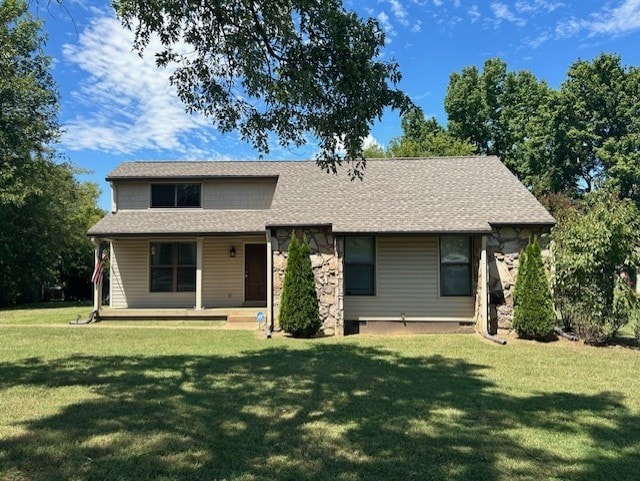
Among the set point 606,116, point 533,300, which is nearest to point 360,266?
point 533,300

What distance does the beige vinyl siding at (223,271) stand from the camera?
52.0 feet

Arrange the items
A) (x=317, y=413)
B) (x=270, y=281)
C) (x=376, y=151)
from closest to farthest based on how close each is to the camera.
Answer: (x=317, y=413) → (x=270, y=281) → (x=376, y=151)

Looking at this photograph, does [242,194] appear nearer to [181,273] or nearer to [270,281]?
[181,273]

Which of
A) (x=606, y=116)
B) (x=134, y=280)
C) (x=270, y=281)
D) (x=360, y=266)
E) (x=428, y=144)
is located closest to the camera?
(x=270, y=281)

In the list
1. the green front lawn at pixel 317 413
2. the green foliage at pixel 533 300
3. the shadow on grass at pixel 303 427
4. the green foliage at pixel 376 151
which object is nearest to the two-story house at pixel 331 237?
the green foliage at pixel 533 300

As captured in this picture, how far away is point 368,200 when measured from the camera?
12.9 m

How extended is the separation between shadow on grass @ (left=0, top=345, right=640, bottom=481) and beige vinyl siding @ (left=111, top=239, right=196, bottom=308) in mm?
8473

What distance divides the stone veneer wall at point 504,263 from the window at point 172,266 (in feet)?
31.4

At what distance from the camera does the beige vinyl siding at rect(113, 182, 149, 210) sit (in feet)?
53.6

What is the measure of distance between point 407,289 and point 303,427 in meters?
7.47

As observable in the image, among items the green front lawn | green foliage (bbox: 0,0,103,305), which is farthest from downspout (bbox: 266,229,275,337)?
green foliage (bbox: 0,0,103,305)

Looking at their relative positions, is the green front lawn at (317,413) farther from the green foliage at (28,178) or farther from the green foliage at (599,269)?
the green foliage at (28,178)

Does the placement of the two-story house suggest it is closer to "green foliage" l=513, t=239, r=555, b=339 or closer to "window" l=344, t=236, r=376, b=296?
"window" l=344, t=236, r=376, b=296

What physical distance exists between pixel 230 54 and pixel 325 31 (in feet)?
4.22
